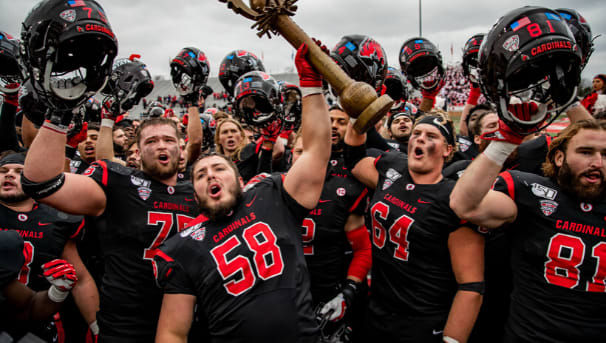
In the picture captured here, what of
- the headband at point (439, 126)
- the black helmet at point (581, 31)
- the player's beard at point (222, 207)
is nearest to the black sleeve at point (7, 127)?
the player's beard at point (222, 207)

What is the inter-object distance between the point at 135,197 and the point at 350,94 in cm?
→ 203

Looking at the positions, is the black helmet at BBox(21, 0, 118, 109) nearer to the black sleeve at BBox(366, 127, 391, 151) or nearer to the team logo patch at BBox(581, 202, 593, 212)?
the black sleeve at BBox(366, 127, 391, 151)

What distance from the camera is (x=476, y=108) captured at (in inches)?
188

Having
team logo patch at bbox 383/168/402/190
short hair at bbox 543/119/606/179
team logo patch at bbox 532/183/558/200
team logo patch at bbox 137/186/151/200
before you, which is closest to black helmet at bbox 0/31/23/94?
team logo patch at bbox 137/186/151/200

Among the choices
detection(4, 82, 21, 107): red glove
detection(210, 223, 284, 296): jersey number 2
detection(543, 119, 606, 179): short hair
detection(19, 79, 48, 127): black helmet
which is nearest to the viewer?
detection(210, 223, 284, 296): jersey number 2

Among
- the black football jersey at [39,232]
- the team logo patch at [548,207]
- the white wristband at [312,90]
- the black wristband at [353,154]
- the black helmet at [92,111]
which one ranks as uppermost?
the black helmet at [92,111]

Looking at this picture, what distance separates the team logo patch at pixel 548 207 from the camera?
88.2 inches

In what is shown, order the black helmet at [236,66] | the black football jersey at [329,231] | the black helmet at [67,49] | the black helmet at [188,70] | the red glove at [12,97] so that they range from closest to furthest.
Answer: the black helmet at [67,49] < the black football jersey at [329,231] < the red glove at [12,97] < the black helmet at [188,70] < the black helmet at [236,66]

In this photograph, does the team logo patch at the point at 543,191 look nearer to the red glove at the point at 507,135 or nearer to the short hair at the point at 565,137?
the short hair at the point at 565,137

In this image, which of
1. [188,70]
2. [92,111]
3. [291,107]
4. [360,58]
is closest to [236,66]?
[188,70]

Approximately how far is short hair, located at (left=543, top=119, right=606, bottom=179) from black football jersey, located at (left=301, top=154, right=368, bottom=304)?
153 cm

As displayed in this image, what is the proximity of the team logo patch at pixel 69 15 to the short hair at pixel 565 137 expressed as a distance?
330cm

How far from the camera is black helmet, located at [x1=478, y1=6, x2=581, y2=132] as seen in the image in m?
1.45

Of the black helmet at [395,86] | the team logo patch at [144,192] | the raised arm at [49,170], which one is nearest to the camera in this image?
the raised arm at [49,170]
